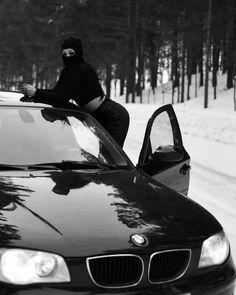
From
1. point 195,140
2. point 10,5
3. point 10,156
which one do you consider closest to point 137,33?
point 10,5

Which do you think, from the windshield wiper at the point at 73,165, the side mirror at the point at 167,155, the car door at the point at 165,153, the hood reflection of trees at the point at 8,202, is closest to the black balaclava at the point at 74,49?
the car door at the point at 165,153

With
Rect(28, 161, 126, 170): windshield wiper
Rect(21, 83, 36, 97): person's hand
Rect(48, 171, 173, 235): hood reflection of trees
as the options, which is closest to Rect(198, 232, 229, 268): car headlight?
Rect(48, 171, 173, 235): hood reflection of trees

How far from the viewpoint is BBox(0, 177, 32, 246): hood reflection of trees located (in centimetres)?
283

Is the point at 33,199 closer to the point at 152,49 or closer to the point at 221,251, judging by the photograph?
the point at 221,251

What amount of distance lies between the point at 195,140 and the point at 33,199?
12648mm

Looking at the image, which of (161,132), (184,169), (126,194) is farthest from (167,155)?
(126,194)

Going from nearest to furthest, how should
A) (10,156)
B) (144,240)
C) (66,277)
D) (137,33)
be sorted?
(66,277)
(144,240)
(10,156)
(137,33)

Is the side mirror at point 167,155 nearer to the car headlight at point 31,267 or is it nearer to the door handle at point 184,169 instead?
the door handle at point 184,169

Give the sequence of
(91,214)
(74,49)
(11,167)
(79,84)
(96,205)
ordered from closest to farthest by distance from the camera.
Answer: (91,214)
(96,205)
(11,167)
(79,84)
(74,49)

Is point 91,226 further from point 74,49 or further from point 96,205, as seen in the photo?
point 74,49

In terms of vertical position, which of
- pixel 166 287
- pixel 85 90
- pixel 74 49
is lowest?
pixel 166 287

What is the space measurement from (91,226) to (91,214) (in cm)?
16

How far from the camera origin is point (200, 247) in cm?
313

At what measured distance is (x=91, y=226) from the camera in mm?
3020
